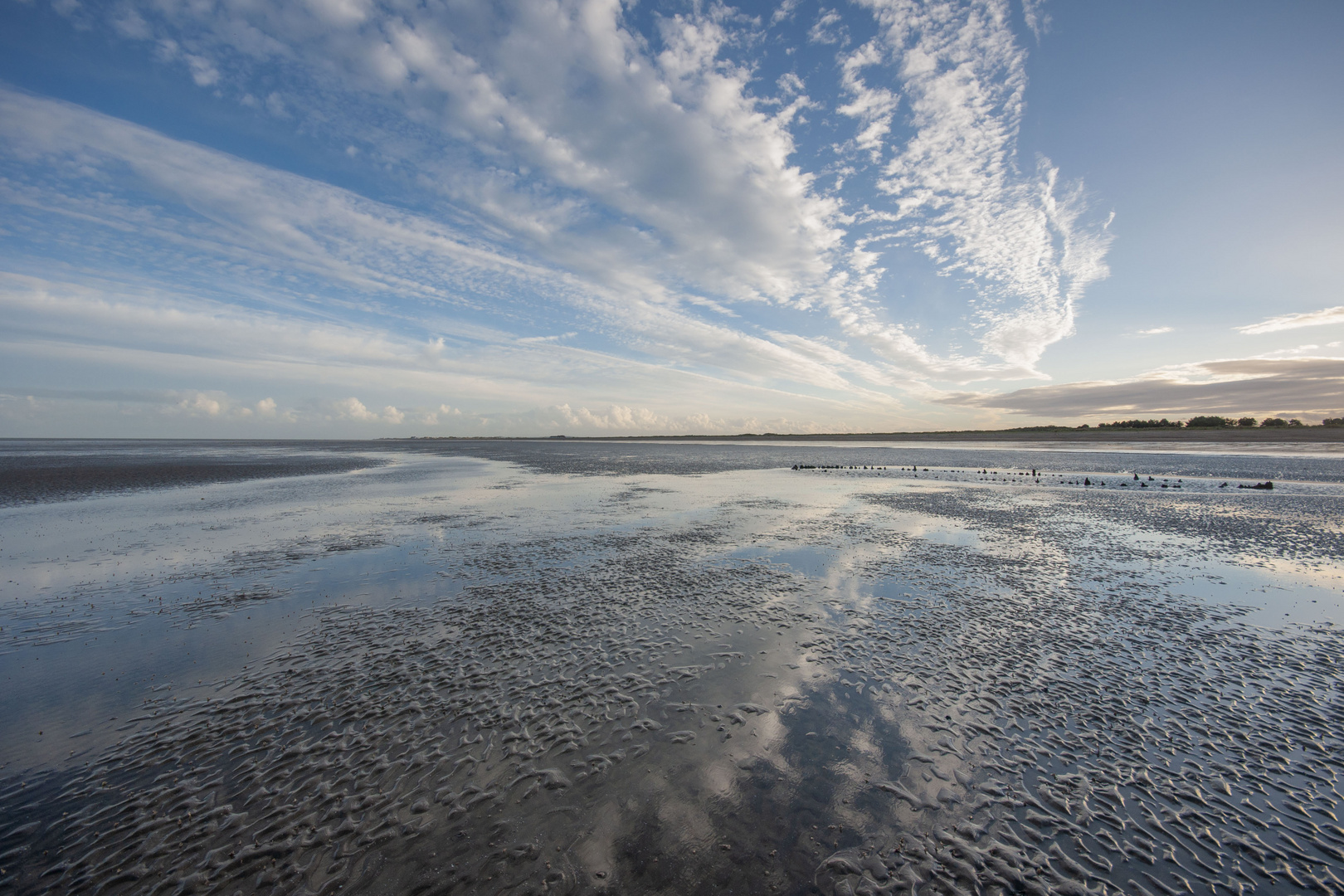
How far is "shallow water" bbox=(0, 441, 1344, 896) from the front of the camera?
548 centimetres

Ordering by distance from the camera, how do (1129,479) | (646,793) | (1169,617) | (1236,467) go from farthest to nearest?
(1236,467)
(1129,479)
(1169,617)
(646,793)

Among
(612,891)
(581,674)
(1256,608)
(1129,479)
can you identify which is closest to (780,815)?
(612,891)

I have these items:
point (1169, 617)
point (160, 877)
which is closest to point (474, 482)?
point (160, 877)

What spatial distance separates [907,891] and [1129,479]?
5186 centimetres

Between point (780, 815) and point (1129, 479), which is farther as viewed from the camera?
point (1129, 479)

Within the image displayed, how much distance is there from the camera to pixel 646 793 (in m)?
6.46

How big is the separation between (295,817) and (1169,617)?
59.3 feet

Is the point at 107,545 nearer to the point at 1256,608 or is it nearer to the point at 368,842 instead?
the point at 368,842

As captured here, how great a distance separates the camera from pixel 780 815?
6.10 m

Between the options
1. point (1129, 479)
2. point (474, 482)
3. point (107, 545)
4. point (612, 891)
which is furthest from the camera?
point (474, 482)

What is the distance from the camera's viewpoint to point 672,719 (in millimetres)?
8141

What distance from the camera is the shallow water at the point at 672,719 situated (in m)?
5.48

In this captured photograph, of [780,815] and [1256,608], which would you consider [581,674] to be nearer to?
[780,815]

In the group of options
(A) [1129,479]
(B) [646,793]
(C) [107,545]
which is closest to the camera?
(B) [646,793]
